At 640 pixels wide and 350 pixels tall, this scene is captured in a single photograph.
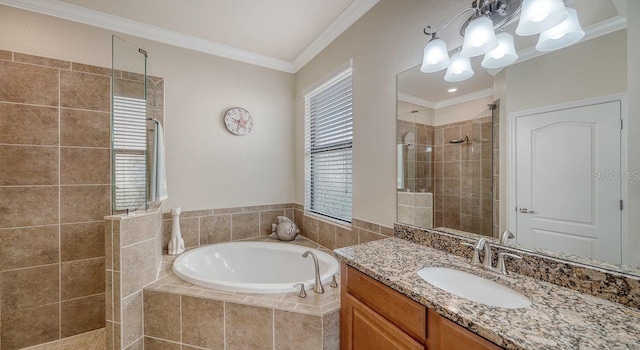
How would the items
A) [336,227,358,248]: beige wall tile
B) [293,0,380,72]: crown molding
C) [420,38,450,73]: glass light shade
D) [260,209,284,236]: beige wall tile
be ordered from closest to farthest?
[420,38,450,73]: glass light shade
[293,0,380,72]: crown molding
[336,227,358,248]: beige wall tile
[260,209,284,236]: beige wall tile

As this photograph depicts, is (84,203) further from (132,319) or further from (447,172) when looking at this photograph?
(447,172)

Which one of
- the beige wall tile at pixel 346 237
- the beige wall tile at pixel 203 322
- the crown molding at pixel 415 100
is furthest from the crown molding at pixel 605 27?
the beige wall tile at pixel 203 322

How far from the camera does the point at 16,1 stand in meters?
1.76

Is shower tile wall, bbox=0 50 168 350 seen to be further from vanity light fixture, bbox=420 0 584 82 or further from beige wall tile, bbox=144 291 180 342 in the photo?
vanity light fixture, bbox=420 0 584 82

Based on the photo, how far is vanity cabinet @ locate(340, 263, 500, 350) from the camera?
2.51ft

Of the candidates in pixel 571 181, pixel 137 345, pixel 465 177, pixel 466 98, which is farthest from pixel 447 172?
pixel 137 345

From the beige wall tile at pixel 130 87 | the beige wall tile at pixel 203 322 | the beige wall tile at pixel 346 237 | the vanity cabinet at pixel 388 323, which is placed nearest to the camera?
the vanity cabinet at pixel 388 323

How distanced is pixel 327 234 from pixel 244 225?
962mm

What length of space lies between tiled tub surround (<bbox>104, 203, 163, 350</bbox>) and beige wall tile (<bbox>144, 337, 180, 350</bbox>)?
0.04m

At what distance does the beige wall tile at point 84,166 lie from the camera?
6.24ft

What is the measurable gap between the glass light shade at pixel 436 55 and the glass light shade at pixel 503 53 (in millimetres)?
204

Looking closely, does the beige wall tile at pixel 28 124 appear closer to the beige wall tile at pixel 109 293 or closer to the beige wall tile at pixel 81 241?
the beige wall tile at pixel 81 241

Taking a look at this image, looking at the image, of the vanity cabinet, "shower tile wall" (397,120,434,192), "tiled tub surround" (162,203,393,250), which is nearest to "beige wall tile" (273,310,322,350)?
the vanity cabinet

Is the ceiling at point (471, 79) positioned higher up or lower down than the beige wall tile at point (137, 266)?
higher up
